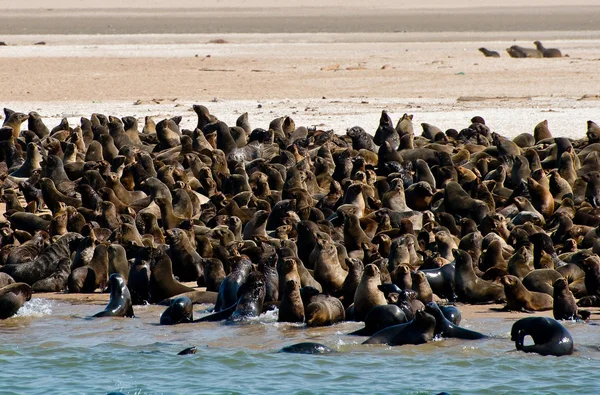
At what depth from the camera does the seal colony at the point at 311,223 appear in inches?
347

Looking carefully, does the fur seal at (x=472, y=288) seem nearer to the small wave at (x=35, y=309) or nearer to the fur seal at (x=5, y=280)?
the small wave at (x=35, y=309)

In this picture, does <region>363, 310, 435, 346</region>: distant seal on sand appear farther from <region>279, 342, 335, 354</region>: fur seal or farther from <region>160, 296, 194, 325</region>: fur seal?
<region>160, 296, 194, 325</region>: fur seal

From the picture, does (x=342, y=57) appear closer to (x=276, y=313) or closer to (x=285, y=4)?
(x=276, y=313)

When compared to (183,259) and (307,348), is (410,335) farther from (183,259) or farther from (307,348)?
(183,259)

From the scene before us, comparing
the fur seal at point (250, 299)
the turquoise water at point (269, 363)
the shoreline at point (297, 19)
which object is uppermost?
the shoreline at point (297, 19)

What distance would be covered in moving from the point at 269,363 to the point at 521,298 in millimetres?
2230

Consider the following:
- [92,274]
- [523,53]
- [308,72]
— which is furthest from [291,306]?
[523,53]

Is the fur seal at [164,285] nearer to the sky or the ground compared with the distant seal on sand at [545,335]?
nearer to the sky

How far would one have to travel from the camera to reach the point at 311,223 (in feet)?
33.6

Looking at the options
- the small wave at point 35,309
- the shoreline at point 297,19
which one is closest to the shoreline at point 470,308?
the small wave at point 35,309

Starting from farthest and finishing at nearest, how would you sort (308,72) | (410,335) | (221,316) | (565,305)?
(308,72) < (221,316) < (565,305) < (410,335)

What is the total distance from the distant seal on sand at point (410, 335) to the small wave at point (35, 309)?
3.02 meters

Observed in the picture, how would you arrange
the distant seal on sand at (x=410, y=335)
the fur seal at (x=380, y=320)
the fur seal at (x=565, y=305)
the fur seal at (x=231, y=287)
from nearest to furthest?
1. the distant seal on sand at (x=410, y=335)
2. the fur seal at (x=380, y=320)
3. the fur seal at (x=565, y=305)
4. the fur seal at (x=231, y=287)

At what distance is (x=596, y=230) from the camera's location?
33.7ft
